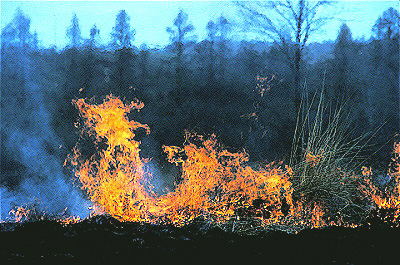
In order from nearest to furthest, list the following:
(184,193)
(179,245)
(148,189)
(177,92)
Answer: (179,245) < (184,193) < (148,189) < (177,92)

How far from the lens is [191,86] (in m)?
7.22

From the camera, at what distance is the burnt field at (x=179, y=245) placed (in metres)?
2.02

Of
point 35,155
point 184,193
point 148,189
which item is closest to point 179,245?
point 184,193

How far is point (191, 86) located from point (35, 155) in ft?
10.7

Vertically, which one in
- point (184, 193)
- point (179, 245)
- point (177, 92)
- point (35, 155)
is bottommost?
point (179, 245)

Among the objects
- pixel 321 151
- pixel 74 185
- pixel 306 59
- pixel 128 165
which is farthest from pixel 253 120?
pixel 128 165

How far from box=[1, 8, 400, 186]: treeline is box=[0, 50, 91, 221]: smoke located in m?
0.03

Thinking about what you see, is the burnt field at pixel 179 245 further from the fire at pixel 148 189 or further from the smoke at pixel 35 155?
the smoke at pixel 35 155

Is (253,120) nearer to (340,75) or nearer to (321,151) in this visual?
(340,75)

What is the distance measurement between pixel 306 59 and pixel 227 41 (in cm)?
174

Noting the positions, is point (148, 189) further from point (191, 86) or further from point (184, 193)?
point (191, 86)

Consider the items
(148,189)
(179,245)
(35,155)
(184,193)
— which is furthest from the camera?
(35,155)

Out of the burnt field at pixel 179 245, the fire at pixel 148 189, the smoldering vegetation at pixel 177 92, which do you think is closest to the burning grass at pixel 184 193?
the fire at pixel 148 189

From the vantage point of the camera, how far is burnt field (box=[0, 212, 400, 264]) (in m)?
2.02
